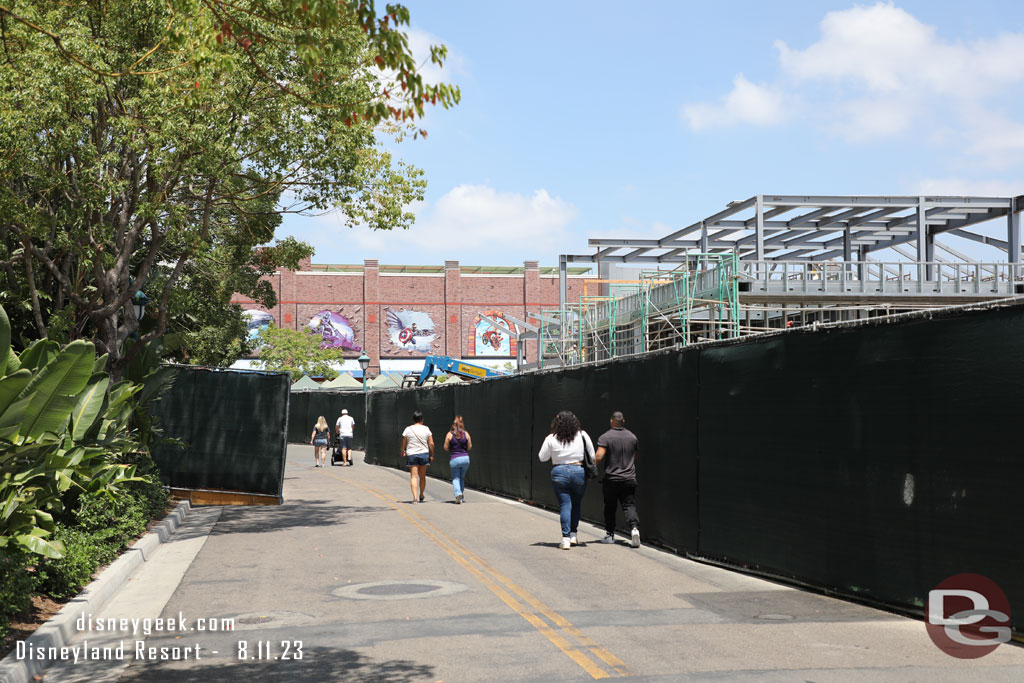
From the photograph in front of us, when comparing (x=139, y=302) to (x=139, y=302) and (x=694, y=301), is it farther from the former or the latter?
(x=694, y=301)

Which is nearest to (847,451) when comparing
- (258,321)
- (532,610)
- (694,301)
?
(532,610)

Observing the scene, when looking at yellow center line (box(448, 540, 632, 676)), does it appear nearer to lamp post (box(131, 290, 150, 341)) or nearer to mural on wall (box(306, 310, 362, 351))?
lamp post (box(131, 290, 150, 341))


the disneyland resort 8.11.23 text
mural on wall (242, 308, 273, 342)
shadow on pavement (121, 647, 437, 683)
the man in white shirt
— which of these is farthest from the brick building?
shadow on pavement (121, 647, 437, 683)

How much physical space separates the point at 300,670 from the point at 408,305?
88176mm

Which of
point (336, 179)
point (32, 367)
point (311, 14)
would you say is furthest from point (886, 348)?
point (336, 179)

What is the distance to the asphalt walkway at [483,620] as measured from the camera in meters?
7.16

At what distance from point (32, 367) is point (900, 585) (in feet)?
27.8

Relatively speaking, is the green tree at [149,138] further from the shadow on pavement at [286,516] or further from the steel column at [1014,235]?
the steel column at [1014,235]

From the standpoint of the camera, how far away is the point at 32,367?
1058 centimetres

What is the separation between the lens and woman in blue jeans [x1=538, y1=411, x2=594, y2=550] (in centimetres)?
1370

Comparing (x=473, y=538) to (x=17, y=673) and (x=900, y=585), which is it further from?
(x=17, y=673)

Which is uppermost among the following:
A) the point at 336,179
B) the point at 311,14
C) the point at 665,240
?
the point at 665,240

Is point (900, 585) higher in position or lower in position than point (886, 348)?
lower

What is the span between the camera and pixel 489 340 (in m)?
96.2
